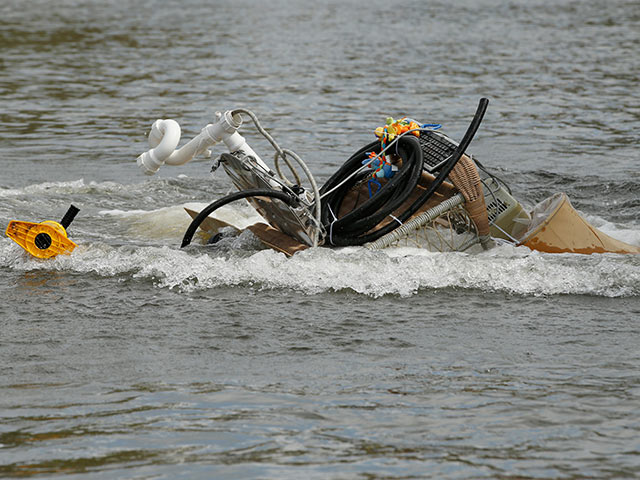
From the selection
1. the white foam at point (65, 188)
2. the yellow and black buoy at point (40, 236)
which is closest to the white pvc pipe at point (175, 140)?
the yellow and black buoy at point (40, 236)

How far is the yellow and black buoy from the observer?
7.82m

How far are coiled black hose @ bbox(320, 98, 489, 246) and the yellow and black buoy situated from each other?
205 cm

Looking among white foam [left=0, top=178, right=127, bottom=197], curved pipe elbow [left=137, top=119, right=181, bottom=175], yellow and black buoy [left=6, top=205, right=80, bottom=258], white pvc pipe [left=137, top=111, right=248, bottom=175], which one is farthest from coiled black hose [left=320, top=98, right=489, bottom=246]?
white foam [left=0, top=178, right=127, bottom=197]

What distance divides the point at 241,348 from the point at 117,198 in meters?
5.94

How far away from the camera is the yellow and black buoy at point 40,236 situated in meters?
7.82

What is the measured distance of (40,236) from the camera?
7.84 meters

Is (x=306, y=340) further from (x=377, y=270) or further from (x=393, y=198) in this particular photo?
(x=393, y=198)

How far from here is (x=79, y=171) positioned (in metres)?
13.4

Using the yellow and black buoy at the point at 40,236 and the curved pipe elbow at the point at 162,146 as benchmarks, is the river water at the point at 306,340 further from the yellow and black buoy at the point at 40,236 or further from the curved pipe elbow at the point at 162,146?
the curved pipe elbow at the point at 162,146

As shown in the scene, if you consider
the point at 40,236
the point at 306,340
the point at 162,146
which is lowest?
the point at 306,340

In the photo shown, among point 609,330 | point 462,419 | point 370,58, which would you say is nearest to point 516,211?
point 609,330

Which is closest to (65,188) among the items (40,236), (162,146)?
(40,236)

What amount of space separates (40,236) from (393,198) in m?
2.74

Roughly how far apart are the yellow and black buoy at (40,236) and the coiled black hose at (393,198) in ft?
6.72
